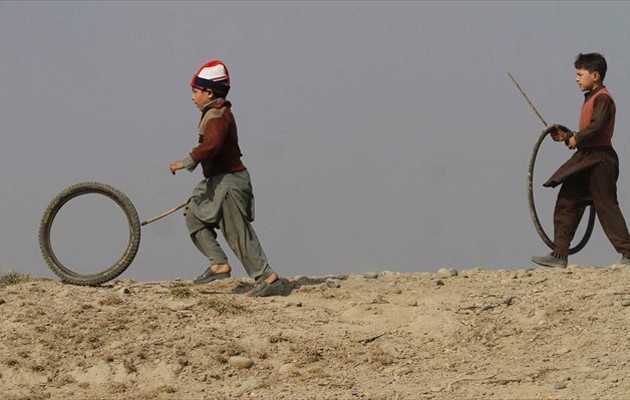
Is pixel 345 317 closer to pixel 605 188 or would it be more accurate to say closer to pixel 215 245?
pixel 215 245

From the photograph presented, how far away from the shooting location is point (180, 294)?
12.0 meters

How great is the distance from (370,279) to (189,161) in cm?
255

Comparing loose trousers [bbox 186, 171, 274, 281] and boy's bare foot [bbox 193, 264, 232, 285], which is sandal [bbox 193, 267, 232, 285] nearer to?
boy's bare foot [bbox 193, 264, 232, 285]

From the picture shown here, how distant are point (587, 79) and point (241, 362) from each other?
17.3 feet

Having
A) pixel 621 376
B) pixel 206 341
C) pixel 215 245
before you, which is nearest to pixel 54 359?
pixel 206 341

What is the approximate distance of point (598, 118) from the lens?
13.0 m

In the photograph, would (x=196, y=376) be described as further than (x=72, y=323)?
No

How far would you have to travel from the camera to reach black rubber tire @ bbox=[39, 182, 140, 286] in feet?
40.5

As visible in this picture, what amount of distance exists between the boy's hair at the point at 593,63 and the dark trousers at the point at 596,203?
0.88m

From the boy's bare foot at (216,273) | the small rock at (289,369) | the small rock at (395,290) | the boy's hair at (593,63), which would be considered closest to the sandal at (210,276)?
the boy's bare foot at (216,273)

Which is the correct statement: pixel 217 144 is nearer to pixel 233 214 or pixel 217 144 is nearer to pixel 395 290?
pixel 233 214

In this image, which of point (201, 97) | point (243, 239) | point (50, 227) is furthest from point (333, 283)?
point (50, 227)

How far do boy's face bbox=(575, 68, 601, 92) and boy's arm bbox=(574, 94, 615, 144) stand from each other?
18 cm

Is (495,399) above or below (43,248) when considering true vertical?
below
